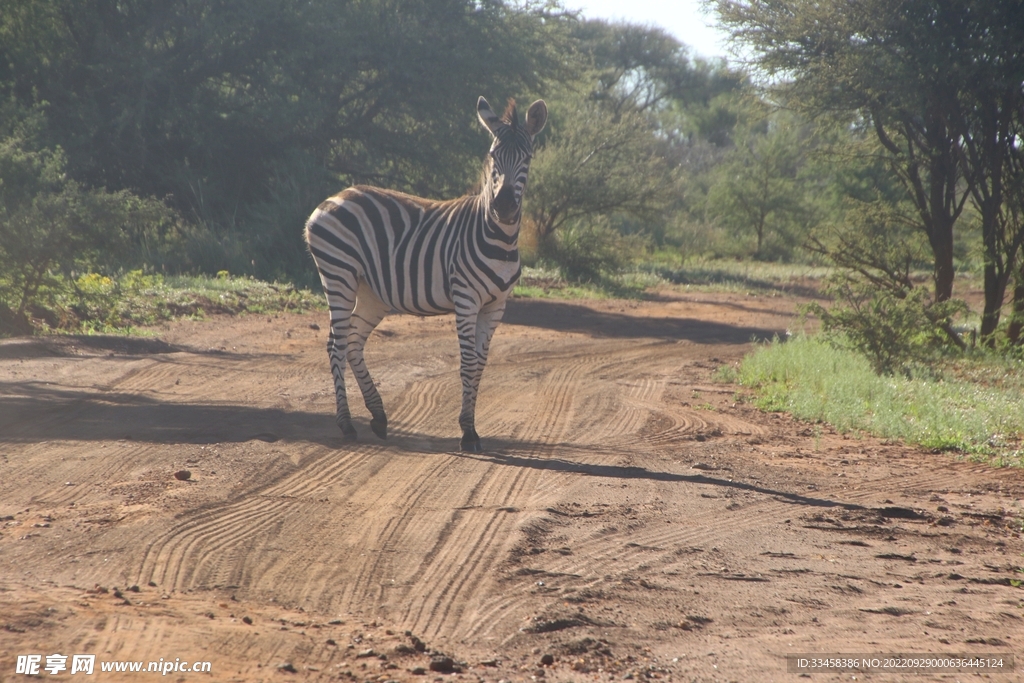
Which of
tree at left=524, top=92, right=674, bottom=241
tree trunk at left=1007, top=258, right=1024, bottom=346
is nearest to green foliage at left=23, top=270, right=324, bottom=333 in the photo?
tree at left=524, top=92, right=674, bottom=241

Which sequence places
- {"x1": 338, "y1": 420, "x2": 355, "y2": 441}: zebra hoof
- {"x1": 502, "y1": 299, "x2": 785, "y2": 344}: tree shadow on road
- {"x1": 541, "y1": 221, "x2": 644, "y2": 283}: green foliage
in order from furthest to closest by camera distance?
{"x1": 541, "y1": 221, "x2": 644, "y2": 283}: green foliage < {"x1": 502, "y1": 299, "x2": 785, "y2": 344}: tree shadow on road < {"x1": 338, "y1": 420, "x2": 355, "y2": 441}: zebra hoof

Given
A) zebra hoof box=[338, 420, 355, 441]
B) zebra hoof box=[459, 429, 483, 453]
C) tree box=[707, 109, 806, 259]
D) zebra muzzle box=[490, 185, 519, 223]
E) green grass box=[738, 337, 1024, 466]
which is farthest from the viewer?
tree box=[707, 109, 806, 259]

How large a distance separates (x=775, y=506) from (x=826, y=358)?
6.44 m

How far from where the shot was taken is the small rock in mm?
3453

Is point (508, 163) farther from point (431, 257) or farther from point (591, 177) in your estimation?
point (591, 177)

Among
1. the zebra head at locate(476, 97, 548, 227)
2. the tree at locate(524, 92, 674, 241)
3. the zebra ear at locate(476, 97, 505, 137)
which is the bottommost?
the zebra head at locate(476, 97, 548, 227)

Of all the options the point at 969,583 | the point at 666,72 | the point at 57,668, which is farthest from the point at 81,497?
the point at 666,72

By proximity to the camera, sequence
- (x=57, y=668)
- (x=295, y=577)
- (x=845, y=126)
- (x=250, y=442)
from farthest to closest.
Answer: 1. (x=845, y=126)
2. (x=250, y=442)
3. (x=295, y=577)
4. (x=57, y=668)

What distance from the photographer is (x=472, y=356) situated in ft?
24.7

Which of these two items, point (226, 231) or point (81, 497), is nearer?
point (81, 497)

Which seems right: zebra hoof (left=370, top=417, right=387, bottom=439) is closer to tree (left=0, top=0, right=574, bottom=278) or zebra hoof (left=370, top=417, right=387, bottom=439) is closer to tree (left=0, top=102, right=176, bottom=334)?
tree (left=0, top=102, right=176, bottom=334)

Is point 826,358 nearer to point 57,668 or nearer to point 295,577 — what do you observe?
point 295,577

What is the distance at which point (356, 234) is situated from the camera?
7.90 meters

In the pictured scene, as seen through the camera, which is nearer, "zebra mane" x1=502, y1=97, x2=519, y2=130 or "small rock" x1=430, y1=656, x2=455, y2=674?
"small rock" x1=430, y1=656, x2=455, y2=674
